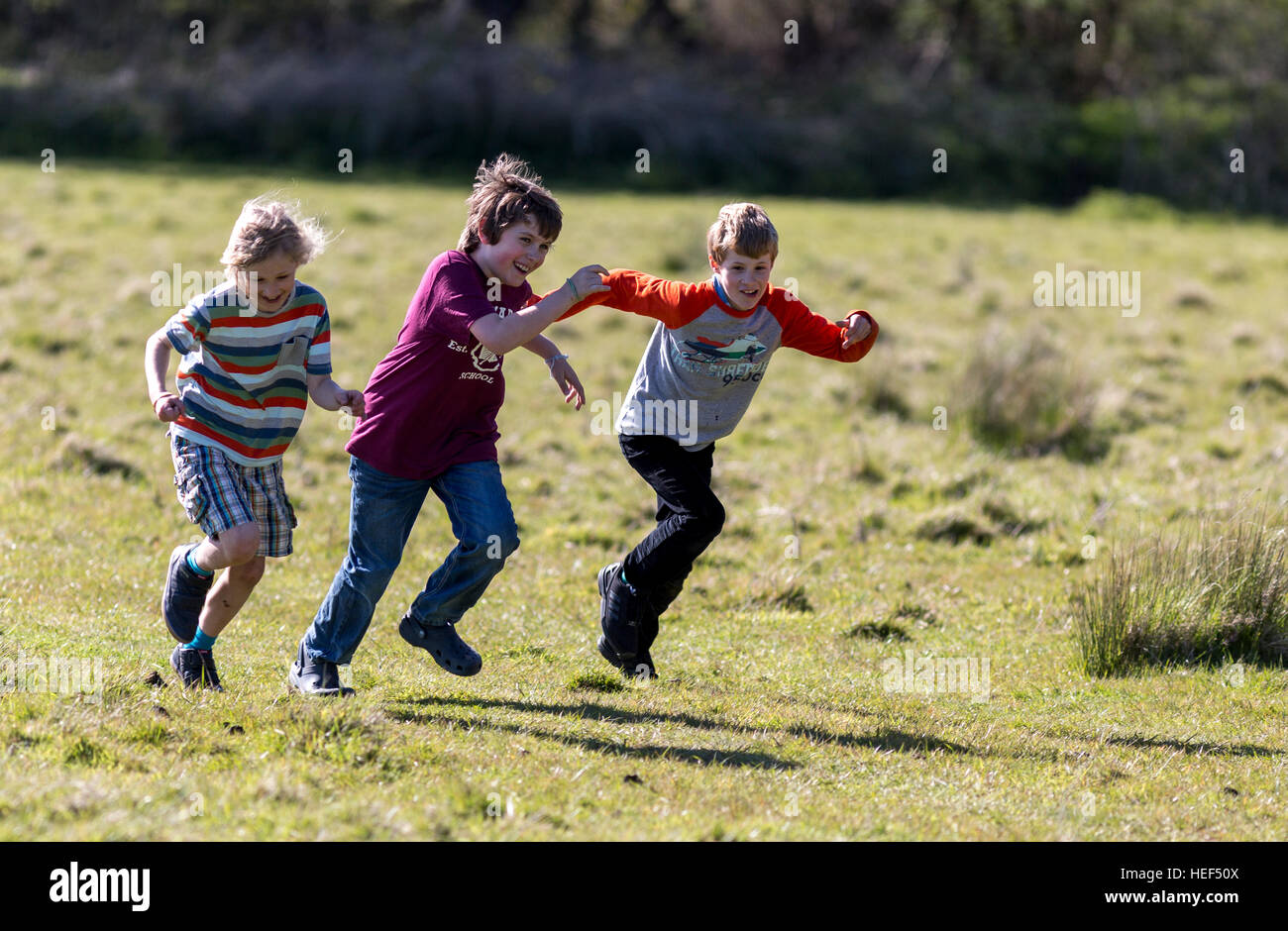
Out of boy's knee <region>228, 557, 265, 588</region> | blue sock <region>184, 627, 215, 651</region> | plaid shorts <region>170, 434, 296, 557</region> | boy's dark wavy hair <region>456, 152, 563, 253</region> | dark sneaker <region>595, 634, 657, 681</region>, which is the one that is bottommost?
dark sneaker <region>595, 634, 657, 681</region>

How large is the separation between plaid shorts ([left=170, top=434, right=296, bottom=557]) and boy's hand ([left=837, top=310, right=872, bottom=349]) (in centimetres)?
239

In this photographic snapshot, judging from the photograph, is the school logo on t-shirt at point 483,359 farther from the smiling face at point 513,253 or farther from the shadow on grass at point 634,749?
the shadow on grass at point 634,749

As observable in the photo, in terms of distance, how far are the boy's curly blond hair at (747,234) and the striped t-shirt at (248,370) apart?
5.24 feet

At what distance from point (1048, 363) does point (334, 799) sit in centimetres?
874

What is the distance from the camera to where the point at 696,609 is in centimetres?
769

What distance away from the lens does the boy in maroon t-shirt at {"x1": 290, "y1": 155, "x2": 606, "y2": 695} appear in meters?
5.25

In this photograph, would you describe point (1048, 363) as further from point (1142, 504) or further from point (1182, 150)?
point (1182, 150)

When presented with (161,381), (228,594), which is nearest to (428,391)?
(161,381)

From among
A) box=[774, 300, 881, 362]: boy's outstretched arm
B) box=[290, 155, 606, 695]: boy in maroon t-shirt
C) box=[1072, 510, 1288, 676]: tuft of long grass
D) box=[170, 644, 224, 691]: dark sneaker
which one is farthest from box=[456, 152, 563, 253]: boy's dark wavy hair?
box=[1072, 510, 1288, 676]: tuft of long grass

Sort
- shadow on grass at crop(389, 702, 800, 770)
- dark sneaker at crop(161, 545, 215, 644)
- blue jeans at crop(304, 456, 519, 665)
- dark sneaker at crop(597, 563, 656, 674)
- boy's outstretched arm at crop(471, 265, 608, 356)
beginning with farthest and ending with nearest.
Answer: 1. dark sneaker at crop(597, 563, 656, 674)
2. dark sneaker at crop(161, 545, 215, 644)
3. blue jeans at crop(304, 456, 519, 665)
4. shadow on grass at crop(389, 702, 800, 770)
5. boy's outstretched arm at crop(471, 265, 608, 356)

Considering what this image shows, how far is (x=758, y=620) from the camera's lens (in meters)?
7.48

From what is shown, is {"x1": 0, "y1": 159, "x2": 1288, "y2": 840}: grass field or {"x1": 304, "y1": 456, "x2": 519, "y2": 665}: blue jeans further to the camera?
{"x1": 304, "y1": 456, "x2": 519, "y2": 665}: blue jeans

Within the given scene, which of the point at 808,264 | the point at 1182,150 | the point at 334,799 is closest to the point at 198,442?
the point at 334,799

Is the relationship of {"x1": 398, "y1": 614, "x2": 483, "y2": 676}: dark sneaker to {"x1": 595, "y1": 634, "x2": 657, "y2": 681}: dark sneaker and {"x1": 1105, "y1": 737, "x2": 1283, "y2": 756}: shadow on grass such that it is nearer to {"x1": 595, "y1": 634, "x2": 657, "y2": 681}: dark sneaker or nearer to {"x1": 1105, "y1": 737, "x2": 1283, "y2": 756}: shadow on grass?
{"x1": 595, "y1": 634, "x2": 657, "y2": 681}: dark sneaker
